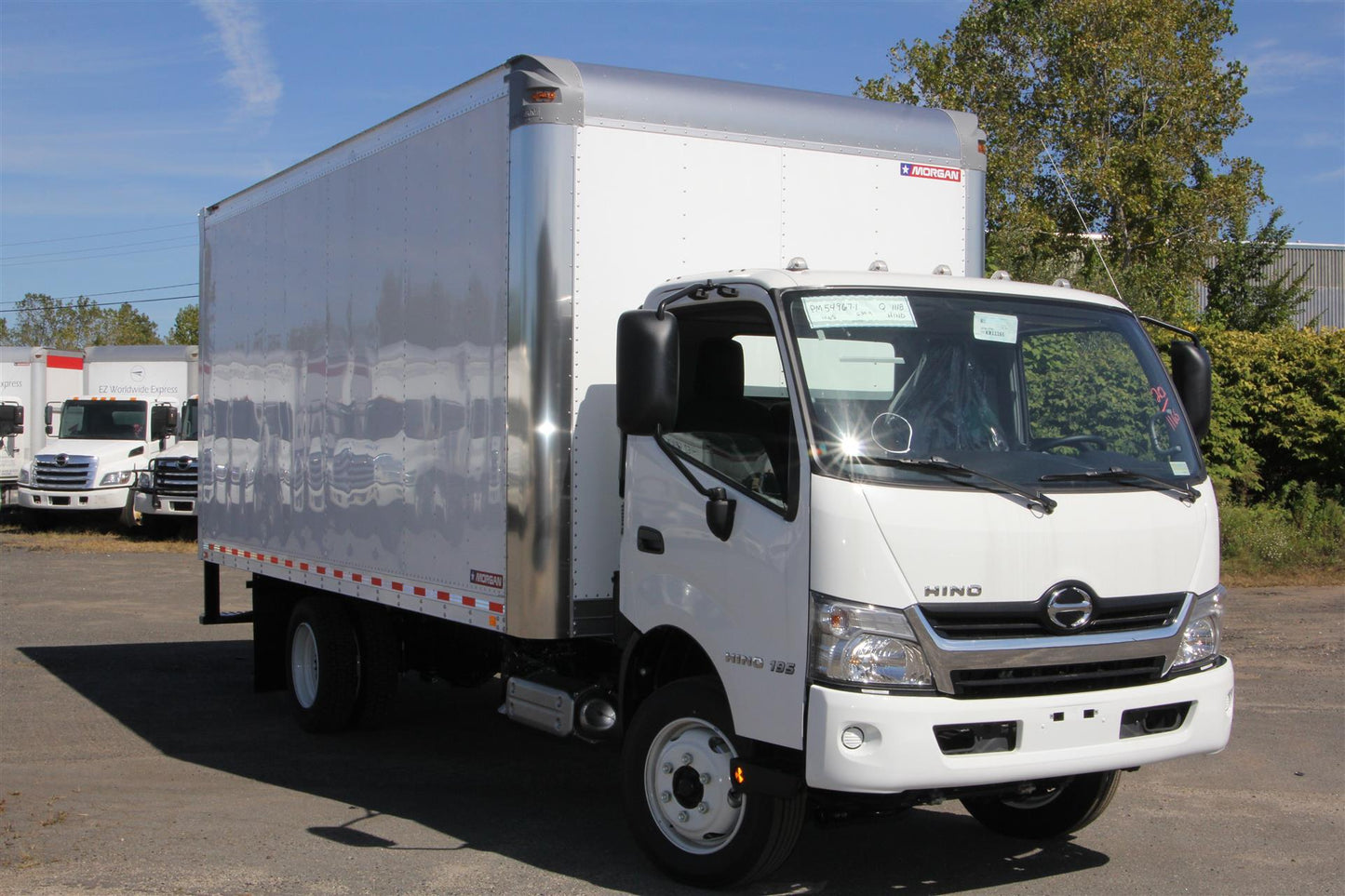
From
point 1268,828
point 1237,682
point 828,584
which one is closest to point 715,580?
point 828,584

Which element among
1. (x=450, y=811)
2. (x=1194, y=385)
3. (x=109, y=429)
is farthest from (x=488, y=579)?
(x=109, y=429)

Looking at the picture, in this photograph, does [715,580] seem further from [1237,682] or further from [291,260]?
[1237,682]

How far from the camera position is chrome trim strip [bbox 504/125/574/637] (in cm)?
637

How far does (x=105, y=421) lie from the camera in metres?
26.2

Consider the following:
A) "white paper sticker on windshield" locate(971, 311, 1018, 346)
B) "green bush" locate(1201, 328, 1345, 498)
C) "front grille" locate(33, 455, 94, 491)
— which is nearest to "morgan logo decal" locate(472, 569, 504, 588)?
"white paper sticker on windshield" locate(971, 311, 1018, 346)

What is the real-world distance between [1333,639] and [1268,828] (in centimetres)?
686

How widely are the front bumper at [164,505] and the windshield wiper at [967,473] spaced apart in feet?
68.3

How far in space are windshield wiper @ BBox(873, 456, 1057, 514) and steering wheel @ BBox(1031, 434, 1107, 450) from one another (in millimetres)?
404

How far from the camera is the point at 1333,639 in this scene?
12.9 meters

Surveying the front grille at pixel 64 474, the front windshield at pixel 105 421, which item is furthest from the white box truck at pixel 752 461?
the front windshield at pixel 105 421

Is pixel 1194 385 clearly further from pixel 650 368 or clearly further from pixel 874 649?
pixel 650 368

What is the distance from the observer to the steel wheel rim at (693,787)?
5.52 m

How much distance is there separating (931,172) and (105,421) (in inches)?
887

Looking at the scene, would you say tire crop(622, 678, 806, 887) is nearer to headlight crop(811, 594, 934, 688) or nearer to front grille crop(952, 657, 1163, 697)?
headlight crop(811, 594, 934, 688)
